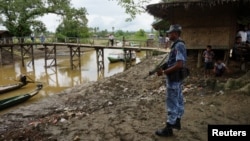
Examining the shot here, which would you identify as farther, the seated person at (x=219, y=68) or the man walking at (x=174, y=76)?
the seated person at (x=219, y=68)

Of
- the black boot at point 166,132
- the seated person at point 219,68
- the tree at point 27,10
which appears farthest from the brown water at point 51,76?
the black boot at point 166,132

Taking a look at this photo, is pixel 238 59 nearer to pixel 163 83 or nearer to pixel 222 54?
pixel 222 54

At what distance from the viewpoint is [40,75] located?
2602cm

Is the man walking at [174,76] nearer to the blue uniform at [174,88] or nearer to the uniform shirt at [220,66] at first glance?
the blue uniform at [174,88]

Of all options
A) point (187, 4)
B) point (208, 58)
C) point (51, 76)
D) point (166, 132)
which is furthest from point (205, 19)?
point (51, 76)

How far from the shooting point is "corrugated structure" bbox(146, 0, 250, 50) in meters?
10.1

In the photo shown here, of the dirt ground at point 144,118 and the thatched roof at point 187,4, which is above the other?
the thatched roof at point 187,4

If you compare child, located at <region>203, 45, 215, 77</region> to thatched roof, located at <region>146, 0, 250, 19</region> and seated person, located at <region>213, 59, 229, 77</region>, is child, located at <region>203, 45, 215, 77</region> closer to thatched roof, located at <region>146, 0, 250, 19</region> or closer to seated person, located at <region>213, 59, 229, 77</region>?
seated person, located at <region>213, 59, 229, 77</region>

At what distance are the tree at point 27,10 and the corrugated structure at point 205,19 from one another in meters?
23.6

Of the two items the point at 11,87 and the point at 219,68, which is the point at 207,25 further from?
the point at 11,87

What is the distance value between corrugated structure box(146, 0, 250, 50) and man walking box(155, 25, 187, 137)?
212 inches

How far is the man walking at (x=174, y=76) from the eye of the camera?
15.3 ft

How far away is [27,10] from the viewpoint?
1289 inches

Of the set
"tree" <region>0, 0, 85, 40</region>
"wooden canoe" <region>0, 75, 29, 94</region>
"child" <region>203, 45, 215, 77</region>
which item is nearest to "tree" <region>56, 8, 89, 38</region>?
"tree" <region>0, 0, 85, 40</region>
